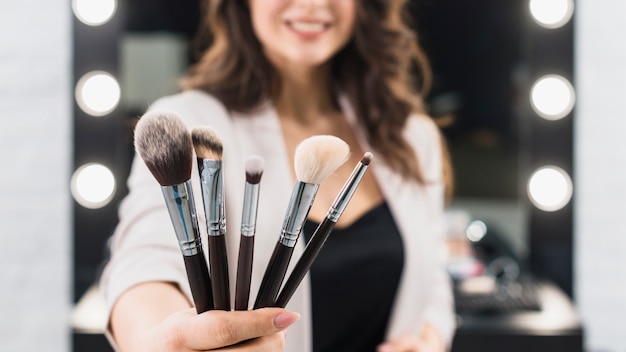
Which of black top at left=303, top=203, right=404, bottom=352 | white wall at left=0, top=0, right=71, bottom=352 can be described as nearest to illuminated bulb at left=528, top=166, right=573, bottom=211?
black top at left=303, top=203, right=404, bottom=352

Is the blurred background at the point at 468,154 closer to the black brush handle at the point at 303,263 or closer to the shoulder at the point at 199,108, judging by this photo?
the shoulder at the point at 199,108

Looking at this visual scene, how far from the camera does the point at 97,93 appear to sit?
722 mm

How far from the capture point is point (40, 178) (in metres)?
0.75

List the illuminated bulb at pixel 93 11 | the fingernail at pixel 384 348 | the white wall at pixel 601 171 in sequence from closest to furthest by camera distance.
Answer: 1. the fingernail at pixel 384 348
2. the illuminated bulb at pixel 93 11
3. the white wall at pixel 601 171

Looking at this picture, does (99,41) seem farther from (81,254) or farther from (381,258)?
(381,258)

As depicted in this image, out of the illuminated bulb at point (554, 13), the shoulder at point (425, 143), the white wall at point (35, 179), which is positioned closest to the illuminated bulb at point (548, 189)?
the illuminated bulb at point (554, 13)

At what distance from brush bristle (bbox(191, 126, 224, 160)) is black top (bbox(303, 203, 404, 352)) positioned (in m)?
0.17

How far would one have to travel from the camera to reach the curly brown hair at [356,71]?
1.13ft

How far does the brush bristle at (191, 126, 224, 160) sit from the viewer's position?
0.58 feet

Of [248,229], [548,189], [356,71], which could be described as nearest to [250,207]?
[248,229]

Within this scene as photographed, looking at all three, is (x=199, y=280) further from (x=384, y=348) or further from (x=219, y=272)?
(x=384, y=348)

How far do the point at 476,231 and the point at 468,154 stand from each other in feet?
0.37

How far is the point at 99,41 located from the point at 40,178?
0.18m

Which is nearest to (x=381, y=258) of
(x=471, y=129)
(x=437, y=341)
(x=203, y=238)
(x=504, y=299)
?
(x=437, y=341)
